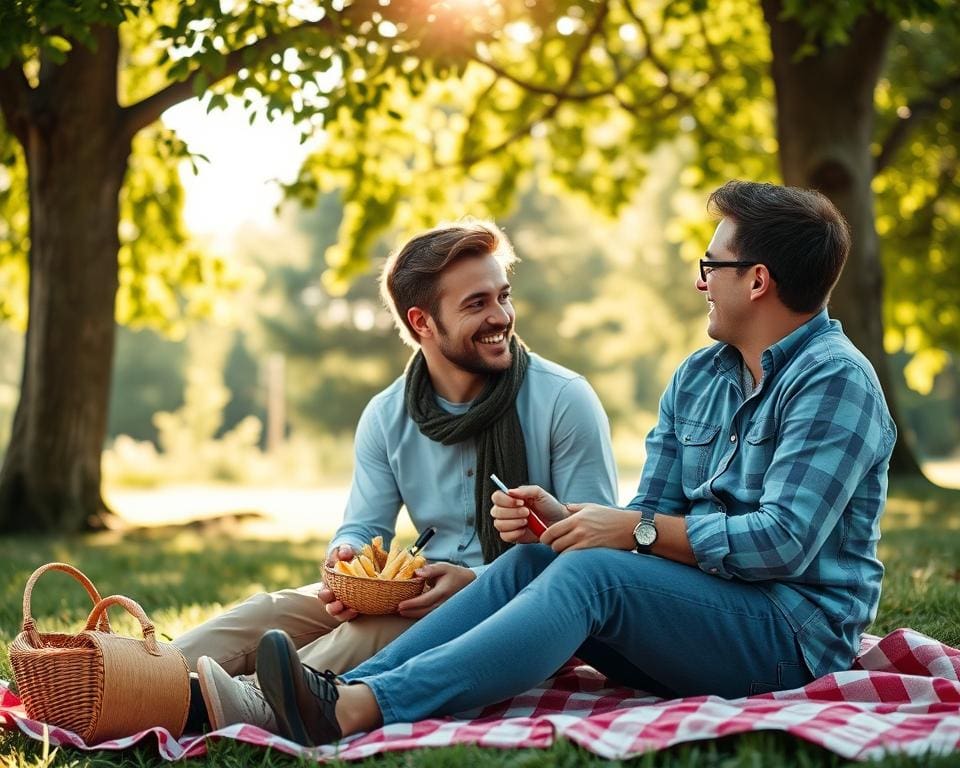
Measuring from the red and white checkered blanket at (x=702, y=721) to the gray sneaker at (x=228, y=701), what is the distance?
102 millimetres

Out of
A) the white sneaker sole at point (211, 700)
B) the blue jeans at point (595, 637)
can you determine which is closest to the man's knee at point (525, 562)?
the blue jeans at point (595, 637)

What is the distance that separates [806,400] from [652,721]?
37.8 inches

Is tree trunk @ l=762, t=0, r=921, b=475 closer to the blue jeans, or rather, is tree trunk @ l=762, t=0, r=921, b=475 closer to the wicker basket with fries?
the wicker basket with fries

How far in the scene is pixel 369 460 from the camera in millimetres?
4660

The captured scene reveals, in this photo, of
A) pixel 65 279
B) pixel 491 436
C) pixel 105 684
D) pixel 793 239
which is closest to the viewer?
pixel 105 684

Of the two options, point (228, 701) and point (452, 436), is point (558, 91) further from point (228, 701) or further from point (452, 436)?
point (228, 701)

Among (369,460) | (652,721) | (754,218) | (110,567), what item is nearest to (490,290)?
(369,460)

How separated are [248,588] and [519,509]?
3816mm

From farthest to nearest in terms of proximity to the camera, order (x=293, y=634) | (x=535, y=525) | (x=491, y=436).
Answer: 1. (x=491, y=436)
2. (x=293, y=634)
3. (x=535, y=525)

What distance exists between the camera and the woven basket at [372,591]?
12.7 feet

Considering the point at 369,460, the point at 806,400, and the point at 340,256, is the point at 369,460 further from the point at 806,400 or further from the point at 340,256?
the point at 340,256

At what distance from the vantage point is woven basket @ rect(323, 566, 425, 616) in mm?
3857

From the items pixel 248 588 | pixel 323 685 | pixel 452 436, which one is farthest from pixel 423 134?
pixel 323 685

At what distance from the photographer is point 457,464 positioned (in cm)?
450
